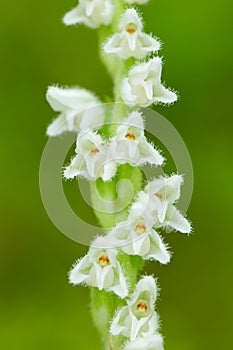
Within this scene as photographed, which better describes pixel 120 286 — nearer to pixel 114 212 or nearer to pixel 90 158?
pixel 114 212

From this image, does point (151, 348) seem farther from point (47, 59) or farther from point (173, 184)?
point (47, 59)

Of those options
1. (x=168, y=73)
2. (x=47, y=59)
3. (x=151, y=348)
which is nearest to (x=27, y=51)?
(x=47, y=59)

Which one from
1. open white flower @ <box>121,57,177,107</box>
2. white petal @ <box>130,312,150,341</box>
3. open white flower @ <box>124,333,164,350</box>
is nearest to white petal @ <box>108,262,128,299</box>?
white petal @ <box>130,312,150,341</box>

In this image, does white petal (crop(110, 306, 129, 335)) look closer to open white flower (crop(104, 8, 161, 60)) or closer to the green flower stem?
the green flower stem

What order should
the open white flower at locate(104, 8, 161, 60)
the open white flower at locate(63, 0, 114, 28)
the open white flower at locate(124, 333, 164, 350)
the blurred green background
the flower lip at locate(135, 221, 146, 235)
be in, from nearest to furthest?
the open white flower at locate(124, 333, 164, 350) → the flower lip at locate(135, 221, 146, 235) → the open white flower at locate(104, 8, 161, 60) → the open white flower at locate(63, 0, 114, 28) → the blurred green background

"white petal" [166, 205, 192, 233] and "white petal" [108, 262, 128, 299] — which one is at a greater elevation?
"white petal" [166, 205, 192, 233]

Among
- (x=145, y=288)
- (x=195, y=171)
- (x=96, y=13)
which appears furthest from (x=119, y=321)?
(x=195, y=171)

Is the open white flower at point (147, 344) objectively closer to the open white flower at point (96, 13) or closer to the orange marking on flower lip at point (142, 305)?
the orange marking on flower lip at point (142, 305)
